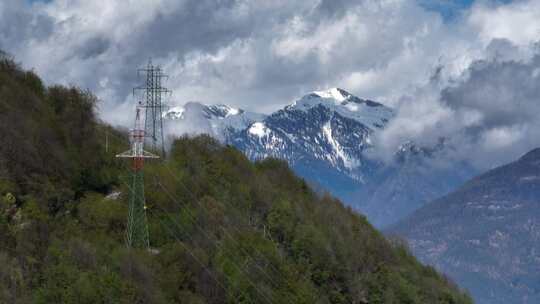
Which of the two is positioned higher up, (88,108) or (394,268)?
(88,108)

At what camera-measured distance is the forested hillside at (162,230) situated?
278ft

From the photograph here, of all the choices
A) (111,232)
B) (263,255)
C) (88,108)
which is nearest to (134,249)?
(111,232)

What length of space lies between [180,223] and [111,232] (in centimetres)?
1046

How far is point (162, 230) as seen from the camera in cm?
10119

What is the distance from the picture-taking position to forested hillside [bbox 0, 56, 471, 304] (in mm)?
84812

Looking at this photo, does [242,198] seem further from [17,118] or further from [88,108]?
[17,118]

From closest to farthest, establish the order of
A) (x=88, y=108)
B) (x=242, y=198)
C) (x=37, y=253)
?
(x=37, y=253)
(x=88, y=108)
(x=242, y=198)

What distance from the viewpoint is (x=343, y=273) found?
4641 inches

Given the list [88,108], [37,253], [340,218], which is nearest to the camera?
[37,253]

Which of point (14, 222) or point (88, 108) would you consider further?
point (88, 108)

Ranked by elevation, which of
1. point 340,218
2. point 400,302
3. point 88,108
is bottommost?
point 400,302

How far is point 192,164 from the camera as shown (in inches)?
4919

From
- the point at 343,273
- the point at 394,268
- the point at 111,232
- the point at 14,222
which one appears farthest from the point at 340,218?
the point at 14,222

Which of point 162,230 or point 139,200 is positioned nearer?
point 139,200
